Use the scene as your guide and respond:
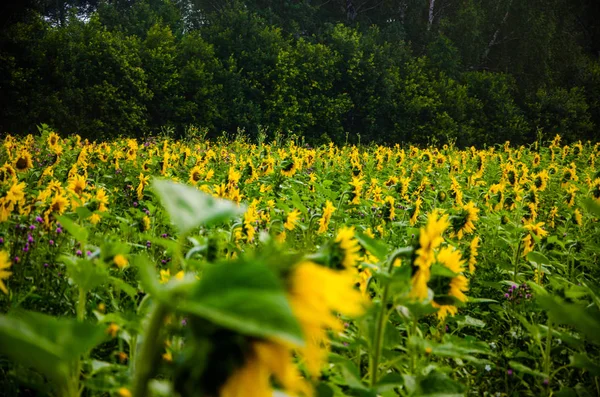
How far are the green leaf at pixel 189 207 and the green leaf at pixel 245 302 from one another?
0.25 ft

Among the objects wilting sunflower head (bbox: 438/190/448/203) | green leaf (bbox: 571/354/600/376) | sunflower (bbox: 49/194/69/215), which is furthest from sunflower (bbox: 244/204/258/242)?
wilting sunflower head (bbox: 438/190/448/203)

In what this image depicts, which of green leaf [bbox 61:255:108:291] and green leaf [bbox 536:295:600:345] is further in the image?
green leaf [bbox 61:255:108:291]

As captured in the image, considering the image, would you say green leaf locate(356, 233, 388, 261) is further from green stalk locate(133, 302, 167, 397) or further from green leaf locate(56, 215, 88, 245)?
green leaf locate(56, 215, 88, 245)

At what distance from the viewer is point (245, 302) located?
1.32ft

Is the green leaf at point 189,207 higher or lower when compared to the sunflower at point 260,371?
higher

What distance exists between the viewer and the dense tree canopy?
33.5 feet

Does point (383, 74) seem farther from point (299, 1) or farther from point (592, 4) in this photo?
point (592, 4)

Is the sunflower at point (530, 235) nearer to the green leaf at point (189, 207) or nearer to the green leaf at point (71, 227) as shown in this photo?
the green leaf at point (71, 227)

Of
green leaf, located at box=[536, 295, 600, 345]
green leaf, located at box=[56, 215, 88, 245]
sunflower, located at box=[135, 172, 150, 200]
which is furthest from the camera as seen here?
sunflower, located at box=[135, 172, 150, 200]

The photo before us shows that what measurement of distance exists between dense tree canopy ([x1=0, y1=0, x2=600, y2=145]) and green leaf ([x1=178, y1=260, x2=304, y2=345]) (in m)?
10.8

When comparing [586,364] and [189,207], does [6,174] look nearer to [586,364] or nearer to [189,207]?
[189,207]

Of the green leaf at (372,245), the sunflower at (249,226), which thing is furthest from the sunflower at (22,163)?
the green leaf at (372,245)

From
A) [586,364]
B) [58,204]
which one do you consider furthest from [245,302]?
[58,204]

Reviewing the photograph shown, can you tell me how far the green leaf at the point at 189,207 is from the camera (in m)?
0.49
